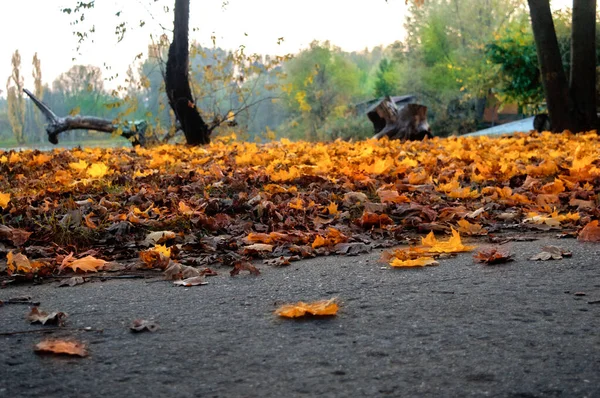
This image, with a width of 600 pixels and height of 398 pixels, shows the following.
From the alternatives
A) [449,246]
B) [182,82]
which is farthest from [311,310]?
[182,82]

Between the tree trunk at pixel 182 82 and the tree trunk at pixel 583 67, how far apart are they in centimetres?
623

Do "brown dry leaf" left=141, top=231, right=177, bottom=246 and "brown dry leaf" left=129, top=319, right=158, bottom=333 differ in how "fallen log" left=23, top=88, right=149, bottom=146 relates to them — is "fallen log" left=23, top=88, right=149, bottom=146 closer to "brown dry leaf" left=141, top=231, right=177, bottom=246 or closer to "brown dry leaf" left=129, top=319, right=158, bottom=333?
"brown dry leaf" left=141, top=231, right=177, bottom=246

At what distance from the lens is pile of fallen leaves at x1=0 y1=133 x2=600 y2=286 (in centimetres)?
326

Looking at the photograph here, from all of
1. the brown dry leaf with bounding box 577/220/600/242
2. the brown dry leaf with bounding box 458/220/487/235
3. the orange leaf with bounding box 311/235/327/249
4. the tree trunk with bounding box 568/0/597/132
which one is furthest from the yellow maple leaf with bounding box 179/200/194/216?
the tree trunk with bounding box 568/0/597/132

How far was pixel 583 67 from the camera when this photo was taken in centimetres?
1126

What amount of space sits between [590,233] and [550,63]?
8.78 metres

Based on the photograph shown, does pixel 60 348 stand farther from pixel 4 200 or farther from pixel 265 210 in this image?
pixel 4 200

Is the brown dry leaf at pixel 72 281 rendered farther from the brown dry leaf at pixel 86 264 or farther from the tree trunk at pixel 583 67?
the tree trunk at pixel 583 67

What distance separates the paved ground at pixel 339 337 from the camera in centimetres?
161

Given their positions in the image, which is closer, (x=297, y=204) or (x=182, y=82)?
(x=297, y=204)

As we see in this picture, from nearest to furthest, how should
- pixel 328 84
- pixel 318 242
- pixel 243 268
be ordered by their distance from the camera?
pixel 243 268 → pixel 318 242 → pixel 328 84

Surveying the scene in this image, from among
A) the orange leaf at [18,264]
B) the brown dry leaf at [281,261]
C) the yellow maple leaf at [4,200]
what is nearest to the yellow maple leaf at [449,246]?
the brown dry leaf at [281,261]

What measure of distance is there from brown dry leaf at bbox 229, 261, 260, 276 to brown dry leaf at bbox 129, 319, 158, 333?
2.53 ft

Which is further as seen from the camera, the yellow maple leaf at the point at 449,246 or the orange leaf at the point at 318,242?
the orange leaf at the point at 318,242
